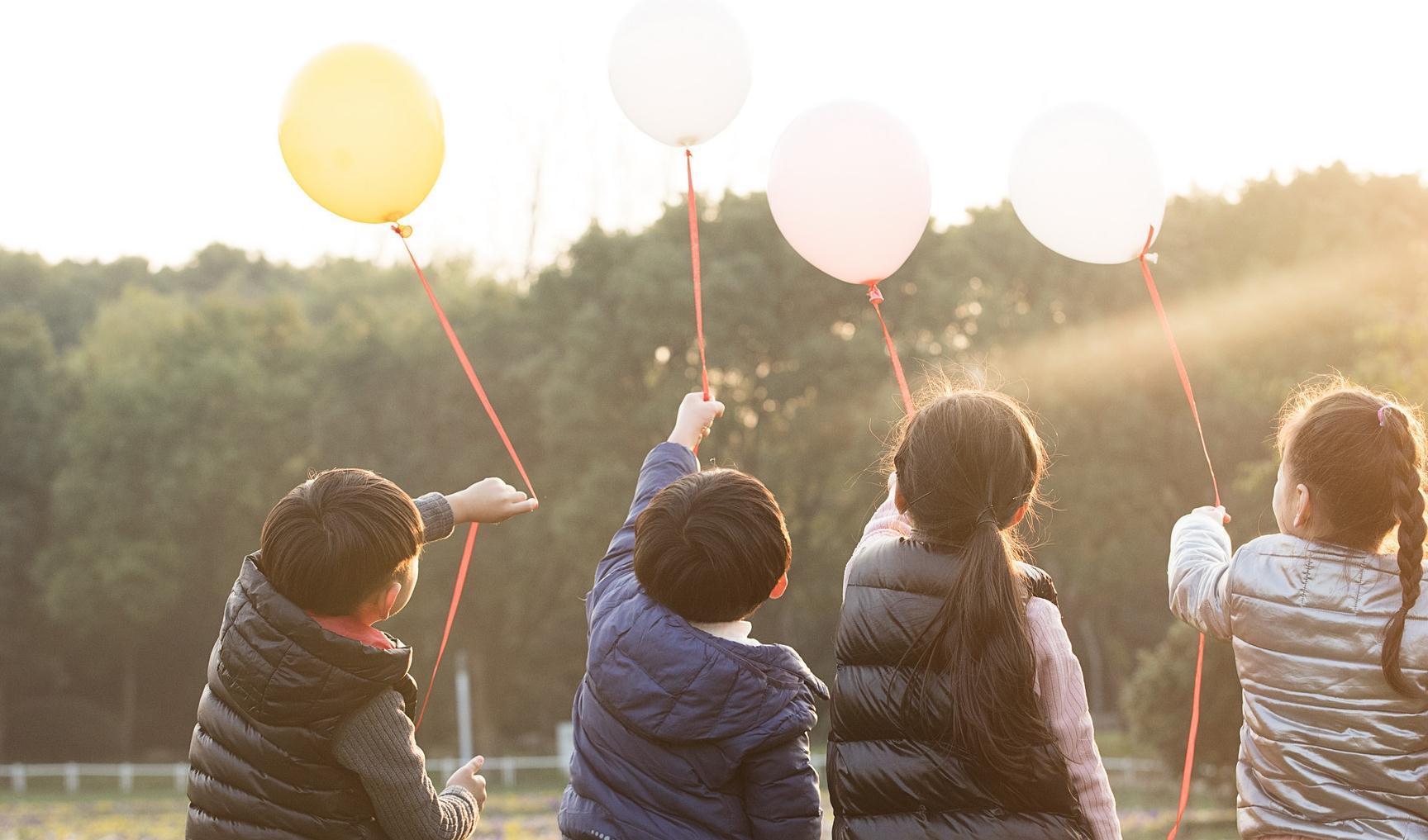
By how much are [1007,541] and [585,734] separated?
2.65 ft

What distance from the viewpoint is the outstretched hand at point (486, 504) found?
104 inches

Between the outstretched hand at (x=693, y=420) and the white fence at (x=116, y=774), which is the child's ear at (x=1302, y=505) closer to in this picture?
the outstretched hand at (x=693, y=420)

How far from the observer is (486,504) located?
2656mm

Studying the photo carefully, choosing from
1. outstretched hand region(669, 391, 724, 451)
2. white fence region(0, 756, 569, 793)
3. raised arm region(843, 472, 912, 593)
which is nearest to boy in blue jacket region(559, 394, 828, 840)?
raised arm region(843, 472, 912, 593)

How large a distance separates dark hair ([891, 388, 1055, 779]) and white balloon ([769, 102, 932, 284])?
140cm

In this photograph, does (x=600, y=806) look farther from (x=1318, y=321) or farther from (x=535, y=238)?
(x=535, y=238)

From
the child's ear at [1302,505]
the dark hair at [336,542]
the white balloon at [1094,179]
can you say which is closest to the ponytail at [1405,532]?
the child's ear at [1302,505]

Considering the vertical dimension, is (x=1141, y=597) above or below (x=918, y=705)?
below

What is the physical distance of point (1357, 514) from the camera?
91.0 inches

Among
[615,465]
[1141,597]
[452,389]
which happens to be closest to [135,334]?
[452,389]

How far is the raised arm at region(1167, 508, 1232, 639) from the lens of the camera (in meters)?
2.41

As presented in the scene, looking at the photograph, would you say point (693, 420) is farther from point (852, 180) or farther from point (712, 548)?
point (852, 180)

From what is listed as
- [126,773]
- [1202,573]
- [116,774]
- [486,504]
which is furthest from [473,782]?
[116,774]

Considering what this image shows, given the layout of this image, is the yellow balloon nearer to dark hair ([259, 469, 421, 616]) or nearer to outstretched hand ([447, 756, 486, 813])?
dark hair ([259, 469, 421, 616])
